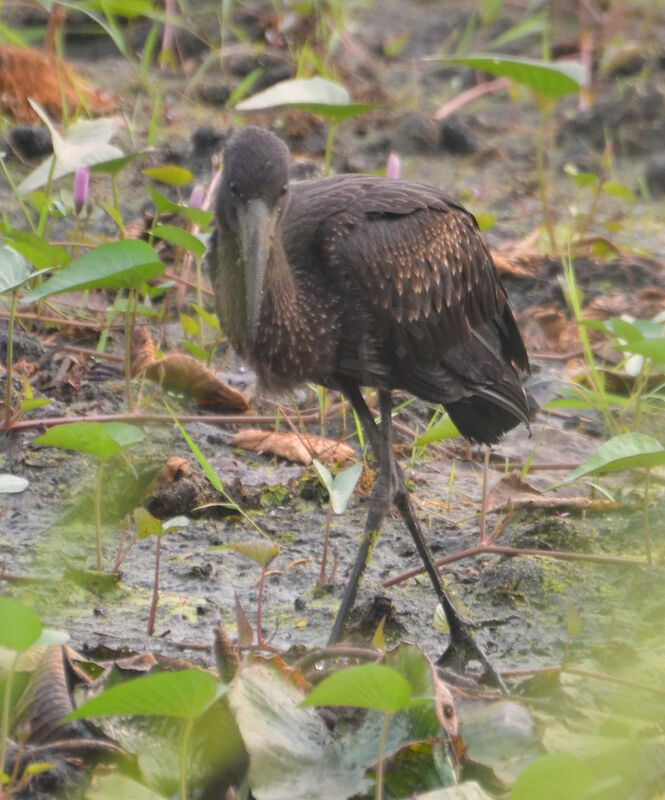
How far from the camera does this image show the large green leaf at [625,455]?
11.0ft

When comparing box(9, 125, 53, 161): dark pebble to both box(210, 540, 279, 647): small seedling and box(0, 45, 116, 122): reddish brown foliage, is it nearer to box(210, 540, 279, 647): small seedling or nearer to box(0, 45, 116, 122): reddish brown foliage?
box(0, 45, 116, 122): reddish brown foliage

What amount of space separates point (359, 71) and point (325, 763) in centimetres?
614

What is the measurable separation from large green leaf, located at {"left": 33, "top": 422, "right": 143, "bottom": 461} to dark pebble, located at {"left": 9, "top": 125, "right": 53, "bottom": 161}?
10.3ft

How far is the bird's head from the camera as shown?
3730 millimetres

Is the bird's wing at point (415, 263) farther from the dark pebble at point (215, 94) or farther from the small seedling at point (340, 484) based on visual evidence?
the dark pebble at point (215, 94)

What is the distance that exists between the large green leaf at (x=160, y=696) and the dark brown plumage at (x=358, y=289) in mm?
1506

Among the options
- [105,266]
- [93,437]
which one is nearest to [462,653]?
[93,437]

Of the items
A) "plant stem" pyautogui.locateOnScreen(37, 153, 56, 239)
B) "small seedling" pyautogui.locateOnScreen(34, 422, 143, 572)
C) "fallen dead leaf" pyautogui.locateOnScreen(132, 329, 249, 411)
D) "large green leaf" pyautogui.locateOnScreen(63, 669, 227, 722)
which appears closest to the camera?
"large green leaf" pyautogui.locateOnScreen(63, 669, 227, 722)

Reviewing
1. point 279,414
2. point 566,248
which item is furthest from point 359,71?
point 279,414

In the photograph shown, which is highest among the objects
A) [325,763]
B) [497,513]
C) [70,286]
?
[70,286]

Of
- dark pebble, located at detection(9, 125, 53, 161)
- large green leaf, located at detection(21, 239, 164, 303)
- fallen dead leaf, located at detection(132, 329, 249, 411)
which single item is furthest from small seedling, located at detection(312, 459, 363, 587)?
dark pebble, located at detection(9, 125, 53, 161)

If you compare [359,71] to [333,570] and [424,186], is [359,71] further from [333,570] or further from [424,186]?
[333,570]

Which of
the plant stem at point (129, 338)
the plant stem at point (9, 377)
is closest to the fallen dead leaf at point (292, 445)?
the plant stem at point (129, 338)

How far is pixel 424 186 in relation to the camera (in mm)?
4367
